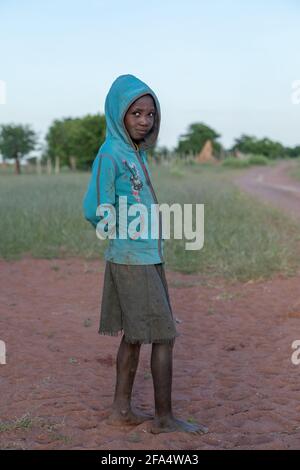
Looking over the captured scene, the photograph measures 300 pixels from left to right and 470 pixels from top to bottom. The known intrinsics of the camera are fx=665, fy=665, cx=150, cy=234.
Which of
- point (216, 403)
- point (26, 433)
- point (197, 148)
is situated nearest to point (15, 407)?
point (26, 433)

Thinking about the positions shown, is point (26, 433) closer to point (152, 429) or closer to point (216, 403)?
point (152, 429)

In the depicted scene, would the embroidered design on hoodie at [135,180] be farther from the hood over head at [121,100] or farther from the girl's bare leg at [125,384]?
the girl's bare leg at [125,384]

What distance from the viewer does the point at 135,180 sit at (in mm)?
2973

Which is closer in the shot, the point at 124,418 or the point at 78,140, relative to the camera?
the point at 124,418

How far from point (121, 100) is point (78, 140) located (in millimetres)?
43356

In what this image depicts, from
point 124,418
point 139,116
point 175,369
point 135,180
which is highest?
point 139,116

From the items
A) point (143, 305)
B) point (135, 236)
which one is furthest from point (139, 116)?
point (143, 305)

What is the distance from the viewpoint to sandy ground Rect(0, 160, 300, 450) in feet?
10.0

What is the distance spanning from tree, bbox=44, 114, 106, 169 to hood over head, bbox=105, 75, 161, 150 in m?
40.6

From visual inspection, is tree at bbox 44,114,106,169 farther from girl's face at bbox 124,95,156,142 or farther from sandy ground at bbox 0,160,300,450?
girl's face at bbox 124,95,156,142

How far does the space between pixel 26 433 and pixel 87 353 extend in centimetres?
142

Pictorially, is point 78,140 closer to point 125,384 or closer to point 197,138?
point 197,138

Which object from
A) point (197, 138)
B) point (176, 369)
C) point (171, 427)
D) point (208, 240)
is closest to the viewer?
point (171, 427)

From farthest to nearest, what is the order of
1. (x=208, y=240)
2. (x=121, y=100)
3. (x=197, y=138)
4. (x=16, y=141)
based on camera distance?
(x=197, y=138)
(x=16, y=141)
(x=208, y=240)
(x=121, y=100)
